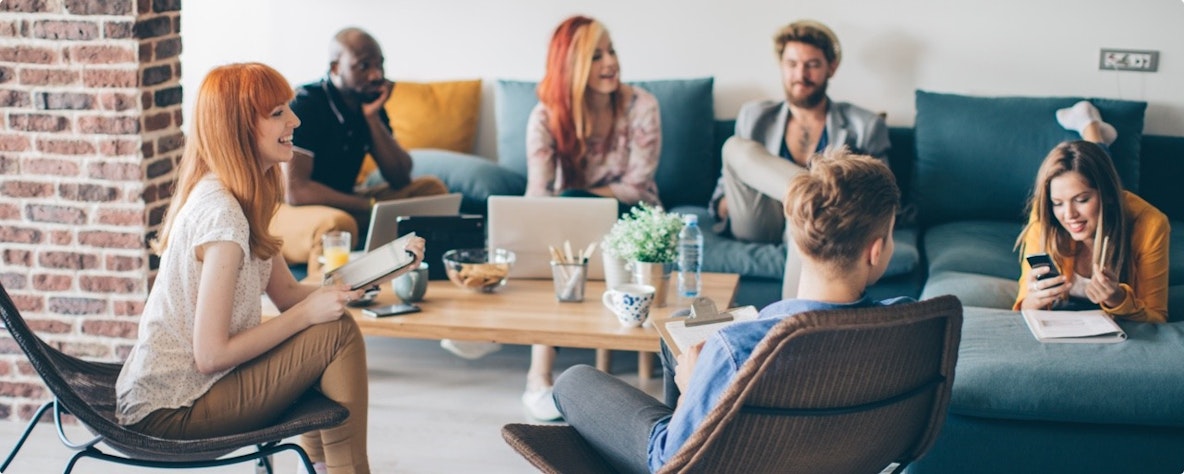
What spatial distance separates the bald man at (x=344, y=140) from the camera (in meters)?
4.08

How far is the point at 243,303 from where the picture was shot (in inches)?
97.3

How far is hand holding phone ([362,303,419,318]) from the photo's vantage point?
308cm

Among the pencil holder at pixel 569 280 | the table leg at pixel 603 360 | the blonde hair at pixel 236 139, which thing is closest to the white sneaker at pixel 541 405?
the table leg at pixel 603 360

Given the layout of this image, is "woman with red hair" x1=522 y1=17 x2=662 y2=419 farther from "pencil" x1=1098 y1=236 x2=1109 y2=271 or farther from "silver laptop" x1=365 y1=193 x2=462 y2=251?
"pencil" x1=1098 y1=236 x2=1109 y2=271

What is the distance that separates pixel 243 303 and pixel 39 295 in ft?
3.98

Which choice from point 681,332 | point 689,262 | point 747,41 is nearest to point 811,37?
point 747,41

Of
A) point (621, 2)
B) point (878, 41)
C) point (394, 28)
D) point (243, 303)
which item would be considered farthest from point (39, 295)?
point (878, 41)

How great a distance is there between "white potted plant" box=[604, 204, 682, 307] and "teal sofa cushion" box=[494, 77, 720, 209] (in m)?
1.39

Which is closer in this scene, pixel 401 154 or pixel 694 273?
pixel 694 273

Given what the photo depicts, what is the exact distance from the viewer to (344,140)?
425 cm

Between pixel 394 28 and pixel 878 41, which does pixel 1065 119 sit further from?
pixel 394 28

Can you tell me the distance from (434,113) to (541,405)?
5.81 ft

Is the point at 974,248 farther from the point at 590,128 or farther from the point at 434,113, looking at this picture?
the point at 434,113

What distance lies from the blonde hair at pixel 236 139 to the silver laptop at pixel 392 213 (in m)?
0.94
